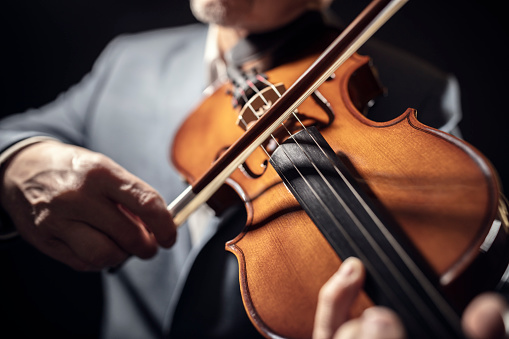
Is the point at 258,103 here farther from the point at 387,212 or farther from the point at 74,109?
the point at 74,109

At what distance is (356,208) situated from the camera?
297 mm

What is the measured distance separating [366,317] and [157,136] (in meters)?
0.66

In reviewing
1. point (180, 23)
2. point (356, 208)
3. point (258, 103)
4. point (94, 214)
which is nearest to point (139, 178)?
point (94, 214)

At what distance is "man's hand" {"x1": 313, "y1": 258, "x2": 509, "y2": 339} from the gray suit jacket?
192 millimetres

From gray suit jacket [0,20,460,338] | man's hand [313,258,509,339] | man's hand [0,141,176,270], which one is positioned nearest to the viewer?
man's hand [313,258,509,339]

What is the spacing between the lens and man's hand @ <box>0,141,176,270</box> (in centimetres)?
44

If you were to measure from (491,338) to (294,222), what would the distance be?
179 mm

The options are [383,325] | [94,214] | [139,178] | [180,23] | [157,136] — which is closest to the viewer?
[383,325]

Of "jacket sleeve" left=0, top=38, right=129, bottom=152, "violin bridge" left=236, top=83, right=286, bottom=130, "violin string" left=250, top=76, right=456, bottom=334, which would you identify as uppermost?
"jacket sleeve" left=0, top=38, right=129, bottom=152

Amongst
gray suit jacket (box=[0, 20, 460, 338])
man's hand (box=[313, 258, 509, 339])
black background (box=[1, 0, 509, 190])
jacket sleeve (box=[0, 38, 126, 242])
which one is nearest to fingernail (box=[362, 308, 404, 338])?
man's hand (box=[313, 258, 509, 339])

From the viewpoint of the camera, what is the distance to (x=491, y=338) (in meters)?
0.22

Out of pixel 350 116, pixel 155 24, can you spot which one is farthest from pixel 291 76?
pixel 155 24

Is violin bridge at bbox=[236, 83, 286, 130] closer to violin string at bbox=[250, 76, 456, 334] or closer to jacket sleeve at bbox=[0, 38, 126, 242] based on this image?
violin string at bbox=[250, 76, 456, 334]

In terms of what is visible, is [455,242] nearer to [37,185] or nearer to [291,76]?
[291,76]
